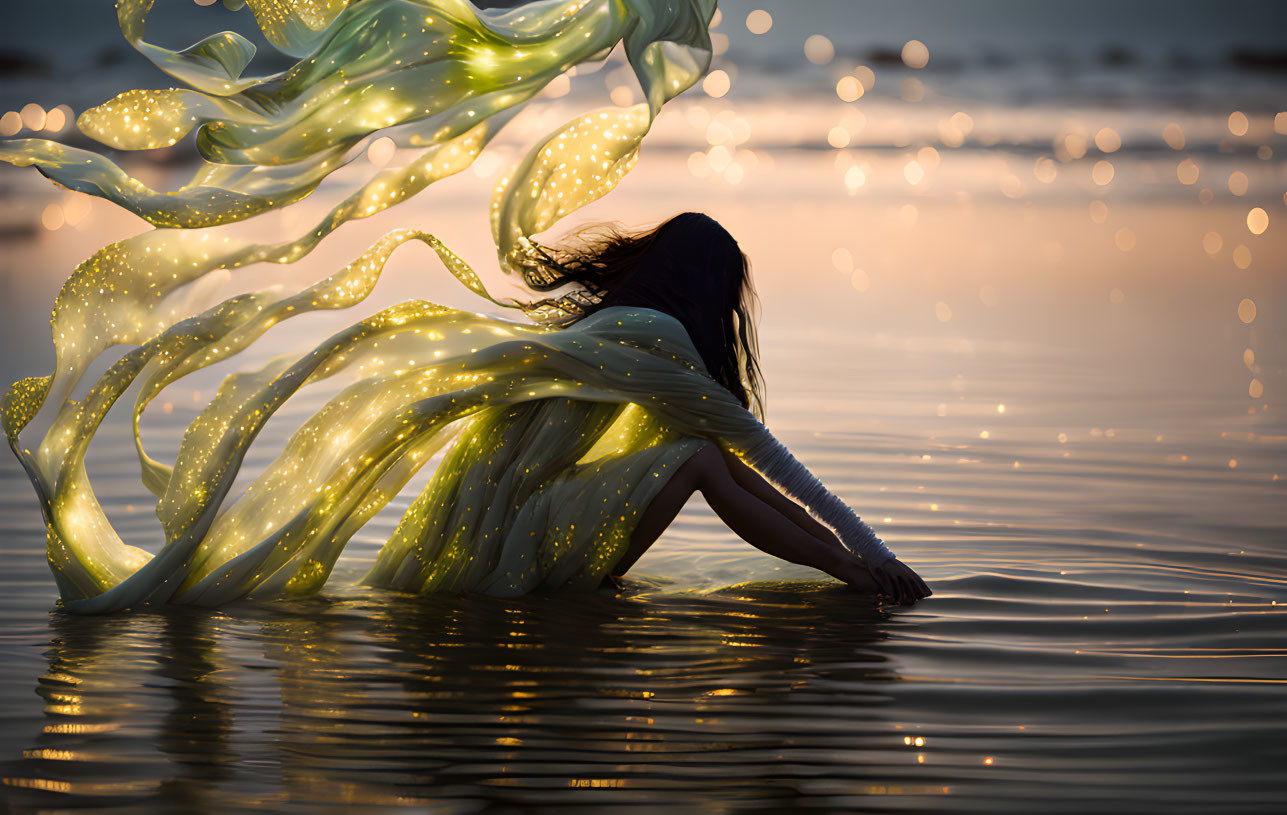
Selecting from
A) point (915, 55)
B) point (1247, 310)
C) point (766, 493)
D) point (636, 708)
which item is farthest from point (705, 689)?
point (915, 55)

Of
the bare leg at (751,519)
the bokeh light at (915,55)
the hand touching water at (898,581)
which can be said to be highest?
the bokeh light at (915,55)

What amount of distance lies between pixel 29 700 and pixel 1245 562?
12.1 ft

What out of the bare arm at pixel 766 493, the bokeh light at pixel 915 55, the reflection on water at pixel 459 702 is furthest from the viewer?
the bokeh light at pixel 915 55

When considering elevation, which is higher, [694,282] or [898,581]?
[694,282]

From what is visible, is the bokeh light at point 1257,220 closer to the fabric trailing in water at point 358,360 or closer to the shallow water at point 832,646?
the shallow water at point 832,646

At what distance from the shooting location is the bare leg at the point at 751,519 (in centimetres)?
389

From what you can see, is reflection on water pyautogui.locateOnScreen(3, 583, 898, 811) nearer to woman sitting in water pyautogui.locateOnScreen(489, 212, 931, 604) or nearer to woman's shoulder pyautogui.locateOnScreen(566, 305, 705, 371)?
woman sitting in water pyautogui.locateOnScreen(489, 212, 931, 604)

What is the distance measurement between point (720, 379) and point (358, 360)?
109 cm

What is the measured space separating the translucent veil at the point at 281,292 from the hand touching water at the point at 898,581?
102cm

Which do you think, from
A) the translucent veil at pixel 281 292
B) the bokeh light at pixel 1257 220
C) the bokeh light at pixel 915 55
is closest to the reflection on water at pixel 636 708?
the translucent veil at pixel 281 292

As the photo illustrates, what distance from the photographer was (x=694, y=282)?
13.2ft

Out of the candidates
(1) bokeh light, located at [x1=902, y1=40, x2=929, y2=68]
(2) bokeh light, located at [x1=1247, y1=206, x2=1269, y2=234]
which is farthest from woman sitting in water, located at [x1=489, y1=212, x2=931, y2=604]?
(1) bokeh light, located at [x1=902, y1=40, x2=929, y2=68]

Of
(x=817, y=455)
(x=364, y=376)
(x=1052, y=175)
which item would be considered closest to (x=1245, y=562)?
(x=817, y=455)

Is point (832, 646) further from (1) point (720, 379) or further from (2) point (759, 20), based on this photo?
(2) point (759, 20)
